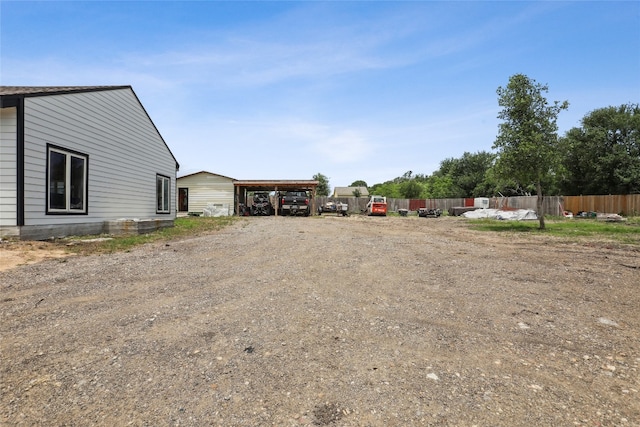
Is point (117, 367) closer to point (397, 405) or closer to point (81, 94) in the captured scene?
Answer: point (397, 405)

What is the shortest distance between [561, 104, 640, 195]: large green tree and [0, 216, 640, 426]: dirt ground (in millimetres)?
38414

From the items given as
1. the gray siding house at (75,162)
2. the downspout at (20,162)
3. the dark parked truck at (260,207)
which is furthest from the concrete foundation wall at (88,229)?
the dark parked truck at (260,207)

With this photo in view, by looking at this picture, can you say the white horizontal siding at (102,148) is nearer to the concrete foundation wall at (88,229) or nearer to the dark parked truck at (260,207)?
the concrete foundation wall at (88,229)

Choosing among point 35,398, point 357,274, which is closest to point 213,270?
point 357,274

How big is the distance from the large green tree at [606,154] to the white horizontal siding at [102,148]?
37.6 m

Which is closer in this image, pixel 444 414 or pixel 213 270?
pixel 444 414

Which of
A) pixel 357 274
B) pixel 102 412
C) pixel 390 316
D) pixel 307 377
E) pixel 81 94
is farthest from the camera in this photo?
pixel 81 94

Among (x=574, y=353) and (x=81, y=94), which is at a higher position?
(x=81, y=94)

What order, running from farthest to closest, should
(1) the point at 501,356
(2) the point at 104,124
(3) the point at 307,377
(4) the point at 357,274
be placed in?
(2) the point at 104,124 → (4) the point at 357,274 → (1) the point at 501,356 → (3) the point at 307,377

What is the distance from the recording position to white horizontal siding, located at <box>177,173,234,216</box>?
2661cm

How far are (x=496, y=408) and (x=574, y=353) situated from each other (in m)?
1.28

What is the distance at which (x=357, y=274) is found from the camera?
5.50 metres

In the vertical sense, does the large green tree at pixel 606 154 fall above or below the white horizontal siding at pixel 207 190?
above

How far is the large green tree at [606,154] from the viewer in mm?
35219
